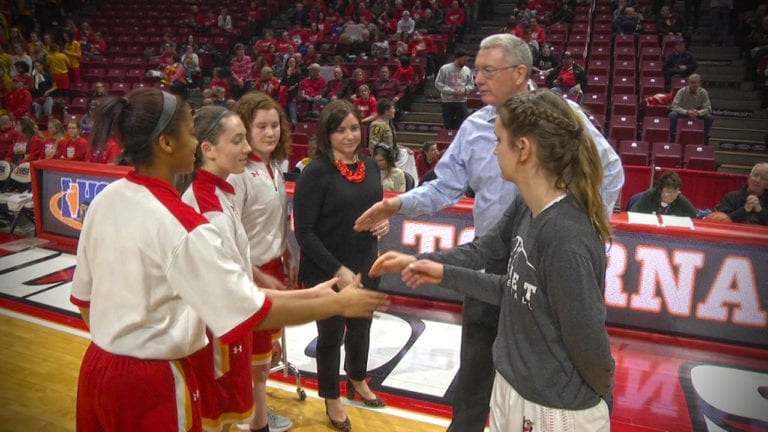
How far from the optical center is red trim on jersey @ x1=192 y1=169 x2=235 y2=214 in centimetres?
249

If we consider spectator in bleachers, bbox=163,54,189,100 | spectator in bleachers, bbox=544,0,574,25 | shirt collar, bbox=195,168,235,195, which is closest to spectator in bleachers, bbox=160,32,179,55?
spectator in bleachers, bbox=163,54,189,100

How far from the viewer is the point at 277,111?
129 inches

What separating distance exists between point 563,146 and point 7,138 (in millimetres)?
10513

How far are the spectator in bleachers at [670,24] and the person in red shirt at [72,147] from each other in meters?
10.9

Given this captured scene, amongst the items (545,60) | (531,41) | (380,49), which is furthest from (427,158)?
(380,49)

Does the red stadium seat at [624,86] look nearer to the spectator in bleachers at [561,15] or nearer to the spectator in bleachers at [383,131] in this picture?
the spectator in bleachers at [561,15]

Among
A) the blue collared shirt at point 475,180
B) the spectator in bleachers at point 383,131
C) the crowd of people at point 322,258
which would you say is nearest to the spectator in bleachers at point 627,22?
the spectator in bleachers at point 383,131

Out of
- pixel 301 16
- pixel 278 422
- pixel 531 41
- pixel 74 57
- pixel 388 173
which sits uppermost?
pixel 301 16

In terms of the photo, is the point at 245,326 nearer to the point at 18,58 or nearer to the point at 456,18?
the point at 456,18

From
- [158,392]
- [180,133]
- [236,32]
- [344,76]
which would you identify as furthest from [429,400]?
[236,32]

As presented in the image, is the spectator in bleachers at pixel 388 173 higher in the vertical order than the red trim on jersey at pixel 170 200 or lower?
lower

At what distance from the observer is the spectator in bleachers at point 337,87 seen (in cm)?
1223

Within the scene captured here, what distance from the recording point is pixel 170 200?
1.77 m

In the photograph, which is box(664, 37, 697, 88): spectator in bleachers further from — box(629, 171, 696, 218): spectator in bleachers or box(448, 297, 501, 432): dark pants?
box(448, 297, 501, 432): dark pants
